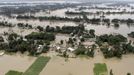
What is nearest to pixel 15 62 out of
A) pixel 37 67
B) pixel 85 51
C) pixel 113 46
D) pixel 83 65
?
pixel 37 67

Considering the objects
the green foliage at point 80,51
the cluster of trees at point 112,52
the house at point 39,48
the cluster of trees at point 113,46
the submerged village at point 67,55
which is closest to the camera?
the submerged village at point 67,55

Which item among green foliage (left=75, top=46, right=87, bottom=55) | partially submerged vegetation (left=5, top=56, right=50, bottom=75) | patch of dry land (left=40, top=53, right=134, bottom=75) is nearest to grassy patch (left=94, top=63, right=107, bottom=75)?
patch of dry land (left=40, top=53, right=134, bottom=75)

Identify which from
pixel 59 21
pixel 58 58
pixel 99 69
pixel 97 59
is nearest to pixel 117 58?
pixel 97 59

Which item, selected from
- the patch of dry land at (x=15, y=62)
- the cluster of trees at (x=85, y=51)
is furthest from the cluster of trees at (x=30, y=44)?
the cluster of trees at (x=85, y=51)

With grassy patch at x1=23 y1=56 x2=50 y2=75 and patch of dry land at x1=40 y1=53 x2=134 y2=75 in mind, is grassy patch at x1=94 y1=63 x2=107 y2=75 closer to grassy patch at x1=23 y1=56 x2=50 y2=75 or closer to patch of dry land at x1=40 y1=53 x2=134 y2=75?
patch of dry land at x1=40 y1=53 x2=134 y2=75

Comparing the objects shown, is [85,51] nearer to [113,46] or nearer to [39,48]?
[113,46]

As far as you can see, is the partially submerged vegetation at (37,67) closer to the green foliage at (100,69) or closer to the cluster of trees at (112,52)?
the green foliage at (100,69)

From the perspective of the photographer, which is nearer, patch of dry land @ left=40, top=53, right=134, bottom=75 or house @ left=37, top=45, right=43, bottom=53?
patch of dry land @ left=40, top=53, right=134, bottom=75
